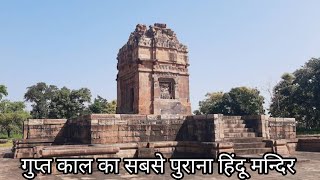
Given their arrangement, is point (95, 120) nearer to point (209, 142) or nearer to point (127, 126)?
point (127, 126)

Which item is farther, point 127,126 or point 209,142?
point 127,126

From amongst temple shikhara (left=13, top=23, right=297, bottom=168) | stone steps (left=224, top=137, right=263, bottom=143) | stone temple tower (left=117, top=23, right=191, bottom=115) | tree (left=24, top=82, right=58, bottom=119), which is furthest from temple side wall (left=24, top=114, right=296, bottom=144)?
tree (left=24, top=82, right=58, bottom=119)

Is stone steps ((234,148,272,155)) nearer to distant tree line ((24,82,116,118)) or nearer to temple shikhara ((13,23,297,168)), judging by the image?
temple shikhara ((13,23,297,168))

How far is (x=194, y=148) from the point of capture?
34.1 feet

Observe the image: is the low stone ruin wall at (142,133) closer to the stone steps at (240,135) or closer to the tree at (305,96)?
the stone steps at (240,135)

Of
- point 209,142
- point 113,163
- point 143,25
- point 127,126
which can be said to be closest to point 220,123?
point 209,142

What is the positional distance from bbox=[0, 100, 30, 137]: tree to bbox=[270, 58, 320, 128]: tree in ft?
111

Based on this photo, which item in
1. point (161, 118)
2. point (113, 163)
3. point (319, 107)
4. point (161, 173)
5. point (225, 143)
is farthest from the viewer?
point (319, 107)

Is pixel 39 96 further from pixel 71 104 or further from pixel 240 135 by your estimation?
pixel 240 135

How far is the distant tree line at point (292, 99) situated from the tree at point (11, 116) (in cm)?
2682

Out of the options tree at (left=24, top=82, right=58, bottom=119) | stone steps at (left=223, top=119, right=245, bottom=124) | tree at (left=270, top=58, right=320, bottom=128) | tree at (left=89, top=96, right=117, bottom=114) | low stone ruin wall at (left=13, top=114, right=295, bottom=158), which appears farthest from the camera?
tree at (left=24, top=82, right=58, bottom=119)

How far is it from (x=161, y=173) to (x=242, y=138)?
468 centimetres

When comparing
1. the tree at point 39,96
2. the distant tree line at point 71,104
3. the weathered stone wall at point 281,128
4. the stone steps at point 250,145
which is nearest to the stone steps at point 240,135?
the stone steps at point 250,145

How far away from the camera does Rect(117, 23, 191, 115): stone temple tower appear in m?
15.3
